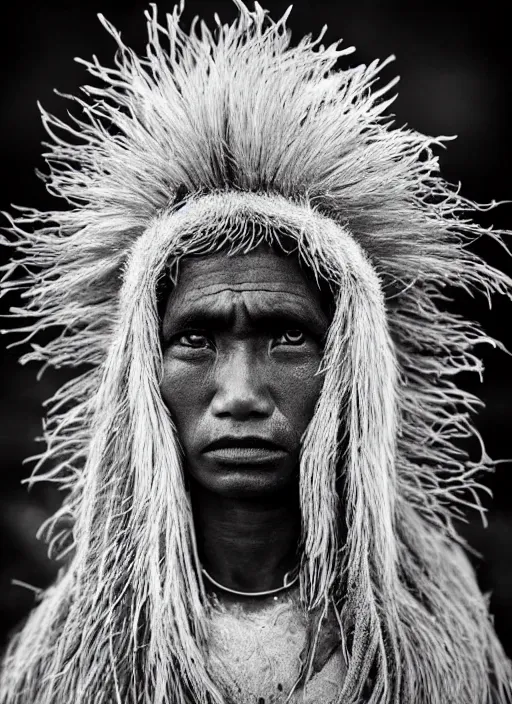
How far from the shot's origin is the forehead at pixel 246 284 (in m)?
1.38

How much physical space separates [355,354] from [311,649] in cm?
51

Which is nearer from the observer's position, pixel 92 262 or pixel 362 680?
pixel 362 680

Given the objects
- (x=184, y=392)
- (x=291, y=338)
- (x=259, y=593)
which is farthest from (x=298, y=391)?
(x=259, y=593)

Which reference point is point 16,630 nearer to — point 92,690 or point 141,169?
point 92,690

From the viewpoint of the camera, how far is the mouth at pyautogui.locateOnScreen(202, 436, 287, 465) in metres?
1.35

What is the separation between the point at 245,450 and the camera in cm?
135

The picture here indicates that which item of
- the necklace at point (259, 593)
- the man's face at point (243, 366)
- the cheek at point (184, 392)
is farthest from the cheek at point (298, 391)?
the necklace at point (259, 593)

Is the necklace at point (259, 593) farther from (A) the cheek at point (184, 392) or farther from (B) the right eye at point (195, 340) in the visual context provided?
(B) the right eye at point (195, 340)

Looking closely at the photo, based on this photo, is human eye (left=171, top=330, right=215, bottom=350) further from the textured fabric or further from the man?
the textured fabric

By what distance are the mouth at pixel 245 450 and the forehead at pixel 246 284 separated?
0.71 feet

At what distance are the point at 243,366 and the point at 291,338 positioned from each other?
11cm

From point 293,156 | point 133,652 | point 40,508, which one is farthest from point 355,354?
point 40,508

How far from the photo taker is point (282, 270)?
1.41 metres

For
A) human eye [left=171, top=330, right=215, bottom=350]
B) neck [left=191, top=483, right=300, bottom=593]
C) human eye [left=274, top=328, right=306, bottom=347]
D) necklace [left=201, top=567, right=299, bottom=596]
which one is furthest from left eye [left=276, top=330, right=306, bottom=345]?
necklace [left=201, top=567, right=299, bottom=596]
